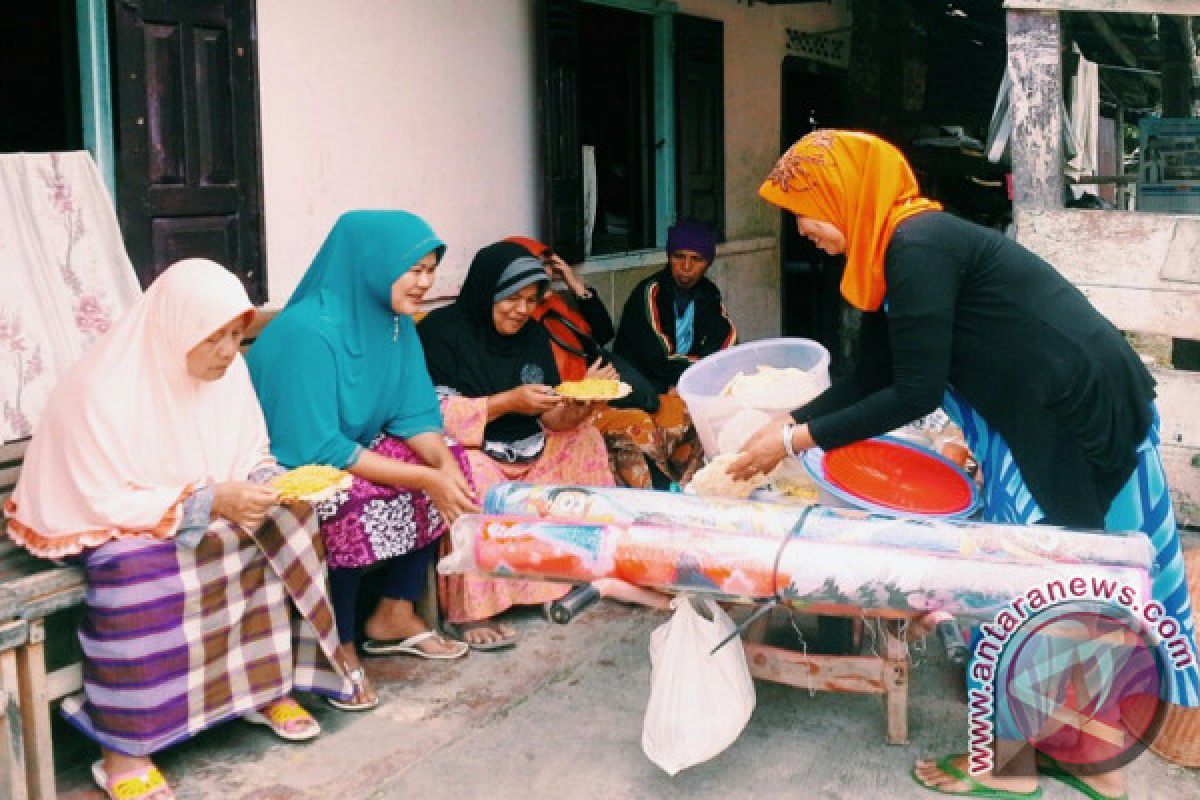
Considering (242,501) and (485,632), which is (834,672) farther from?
(242,501)

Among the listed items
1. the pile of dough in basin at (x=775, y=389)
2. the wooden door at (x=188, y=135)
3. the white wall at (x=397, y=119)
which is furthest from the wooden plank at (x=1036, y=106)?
the wooden door at (x=188, y=135)

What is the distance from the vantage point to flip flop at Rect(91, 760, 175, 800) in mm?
3105

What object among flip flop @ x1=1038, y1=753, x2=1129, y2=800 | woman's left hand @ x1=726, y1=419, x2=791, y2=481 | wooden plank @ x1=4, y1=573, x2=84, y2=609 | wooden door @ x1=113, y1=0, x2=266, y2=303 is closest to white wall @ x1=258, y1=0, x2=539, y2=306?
wooden door @ x1=113, y1=0, x2=266, y2=303

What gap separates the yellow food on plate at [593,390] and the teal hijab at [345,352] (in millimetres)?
602

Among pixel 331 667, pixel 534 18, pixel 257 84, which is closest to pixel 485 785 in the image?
pixel 331 667

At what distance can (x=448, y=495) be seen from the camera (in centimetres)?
366

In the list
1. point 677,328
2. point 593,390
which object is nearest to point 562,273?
point 677,328

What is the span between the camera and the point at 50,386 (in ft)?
12.2

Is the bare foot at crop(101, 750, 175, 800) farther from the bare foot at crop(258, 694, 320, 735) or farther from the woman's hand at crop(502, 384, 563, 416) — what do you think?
the woman's hand at crop(502, 384, 563, 416)

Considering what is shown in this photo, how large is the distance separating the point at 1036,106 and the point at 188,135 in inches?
110

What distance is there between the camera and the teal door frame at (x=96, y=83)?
3820 millimetres

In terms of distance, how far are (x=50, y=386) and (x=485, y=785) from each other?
1.69 m

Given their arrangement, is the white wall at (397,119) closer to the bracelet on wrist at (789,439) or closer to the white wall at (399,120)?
the white wall at (399,120)

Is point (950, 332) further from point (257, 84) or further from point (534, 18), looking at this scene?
point (534, 18)
